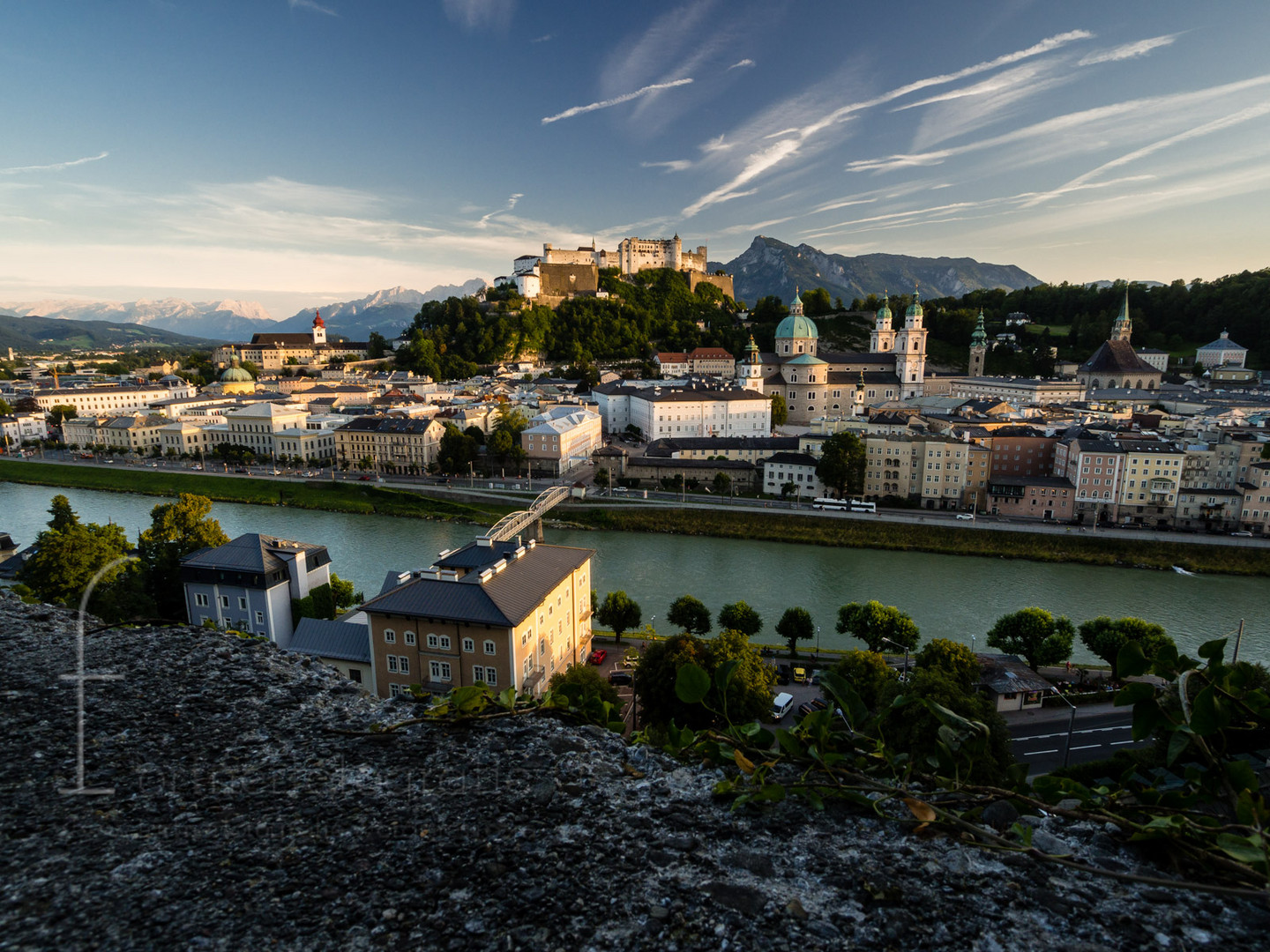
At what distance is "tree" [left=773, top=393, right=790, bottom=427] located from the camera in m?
34.0

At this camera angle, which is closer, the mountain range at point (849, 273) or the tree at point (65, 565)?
the tree at point (65, 565)

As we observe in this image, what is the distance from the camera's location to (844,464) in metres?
20.9

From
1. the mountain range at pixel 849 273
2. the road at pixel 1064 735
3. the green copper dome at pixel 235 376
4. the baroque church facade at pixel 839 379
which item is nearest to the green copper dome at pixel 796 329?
the baroque church facade at pixel 839 379

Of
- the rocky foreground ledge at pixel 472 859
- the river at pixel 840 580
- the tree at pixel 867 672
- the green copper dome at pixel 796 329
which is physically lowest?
the river at pixel 840 580

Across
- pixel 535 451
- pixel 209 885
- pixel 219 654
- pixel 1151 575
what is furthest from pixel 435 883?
pixel 535 451

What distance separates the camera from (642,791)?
1.41 meters

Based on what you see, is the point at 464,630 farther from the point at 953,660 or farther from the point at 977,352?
the point at 977,352

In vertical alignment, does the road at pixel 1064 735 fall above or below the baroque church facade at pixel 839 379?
below

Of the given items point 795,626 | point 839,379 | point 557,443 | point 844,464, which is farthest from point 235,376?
point 795,626

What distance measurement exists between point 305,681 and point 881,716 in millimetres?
1595

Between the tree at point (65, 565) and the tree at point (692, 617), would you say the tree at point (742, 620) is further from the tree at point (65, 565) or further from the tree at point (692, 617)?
the tree at point (65, 565)

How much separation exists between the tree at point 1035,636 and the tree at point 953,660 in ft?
6.37

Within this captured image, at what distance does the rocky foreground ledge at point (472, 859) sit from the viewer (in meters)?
1.01

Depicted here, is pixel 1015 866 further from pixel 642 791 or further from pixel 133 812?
pixel 133 812
